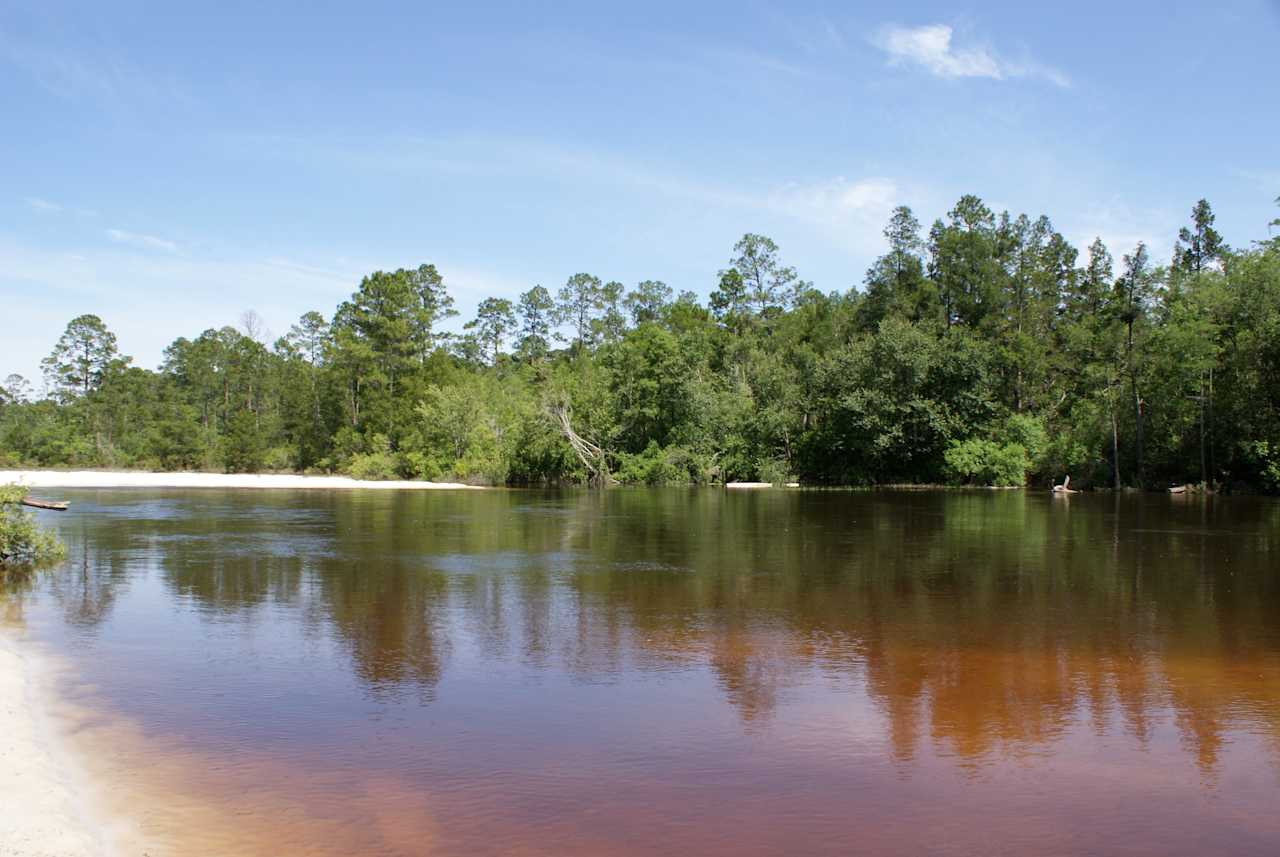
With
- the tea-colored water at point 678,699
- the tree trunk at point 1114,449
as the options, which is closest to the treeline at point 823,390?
the tree trunk at point 1114,449

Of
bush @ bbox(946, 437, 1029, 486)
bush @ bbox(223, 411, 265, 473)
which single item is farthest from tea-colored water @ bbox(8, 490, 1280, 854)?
bush @ bbox(223, 411, 265, 473)

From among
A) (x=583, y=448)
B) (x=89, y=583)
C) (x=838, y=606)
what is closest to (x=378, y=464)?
(x=583, y=448)

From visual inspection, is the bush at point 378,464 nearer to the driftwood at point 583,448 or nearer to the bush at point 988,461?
the driftwood at point 583,448

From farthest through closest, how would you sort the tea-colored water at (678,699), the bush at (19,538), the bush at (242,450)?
1. the bush at (242,450)
2. the bush at (19,538)
3. the tea-colored water at (678,699)

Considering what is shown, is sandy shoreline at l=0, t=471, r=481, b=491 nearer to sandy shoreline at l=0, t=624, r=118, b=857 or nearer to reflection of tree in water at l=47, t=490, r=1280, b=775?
reflection of tree in water at l=47, t=490, r=1280, b=775

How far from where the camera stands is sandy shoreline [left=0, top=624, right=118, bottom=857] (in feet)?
19.9

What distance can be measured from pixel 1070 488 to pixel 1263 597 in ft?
135

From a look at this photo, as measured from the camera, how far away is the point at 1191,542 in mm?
25141

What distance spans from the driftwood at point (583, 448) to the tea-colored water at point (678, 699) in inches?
1481

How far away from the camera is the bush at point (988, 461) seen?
183 ft

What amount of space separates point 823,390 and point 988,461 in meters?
11.5

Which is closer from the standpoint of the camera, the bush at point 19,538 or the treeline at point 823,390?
the bush at point 19,538

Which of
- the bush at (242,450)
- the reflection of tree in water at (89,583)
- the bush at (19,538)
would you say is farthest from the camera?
the bush at (242,450)

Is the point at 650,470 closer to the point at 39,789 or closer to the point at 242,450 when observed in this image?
the point at 242,450
